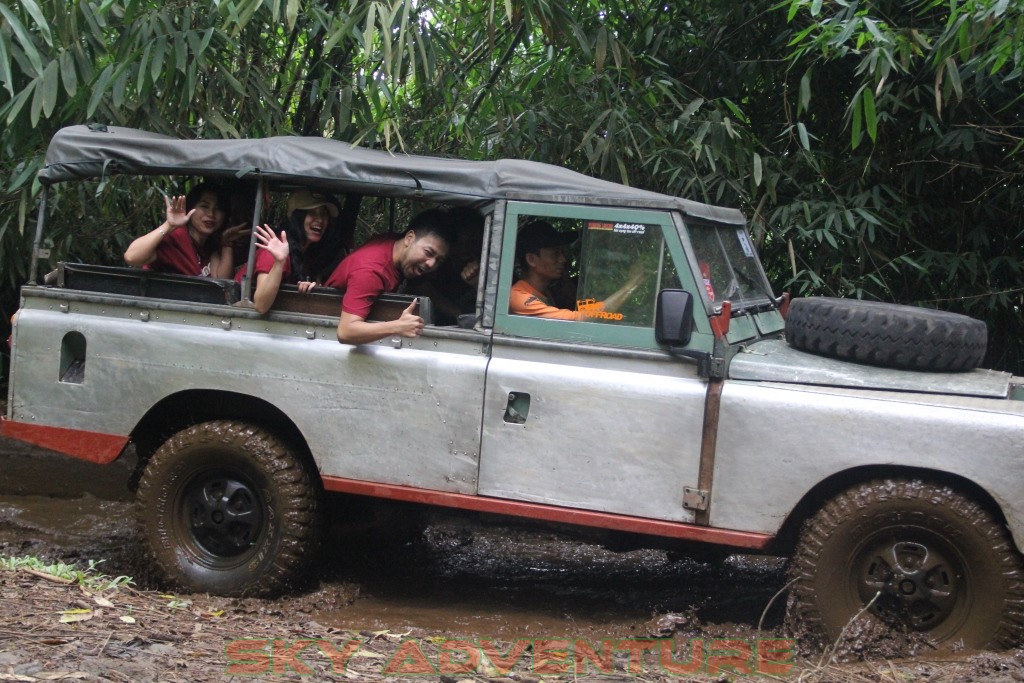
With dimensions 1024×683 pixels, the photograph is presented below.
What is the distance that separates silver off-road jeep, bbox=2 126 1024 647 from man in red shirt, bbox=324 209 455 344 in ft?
0.34

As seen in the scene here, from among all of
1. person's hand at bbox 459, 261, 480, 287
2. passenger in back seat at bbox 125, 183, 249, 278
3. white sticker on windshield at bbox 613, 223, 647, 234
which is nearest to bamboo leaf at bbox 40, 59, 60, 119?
passenger in back seat at bbox 125, 183, 249, 278

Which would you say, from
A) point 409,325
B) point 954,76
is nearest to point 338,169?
point 409,325

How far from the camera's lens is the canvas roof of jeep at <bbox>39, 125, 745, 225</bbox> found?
169 inches

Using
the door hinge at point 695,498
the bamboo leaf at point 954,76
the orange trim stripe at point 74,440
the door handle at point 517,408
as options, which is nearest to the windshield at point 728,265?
the door hinge at point 695,498

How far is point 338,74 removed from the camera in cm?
640

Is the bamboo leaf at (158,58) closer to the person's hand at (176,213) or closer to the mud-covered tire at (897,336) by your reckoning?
the person's hand at (176,213)

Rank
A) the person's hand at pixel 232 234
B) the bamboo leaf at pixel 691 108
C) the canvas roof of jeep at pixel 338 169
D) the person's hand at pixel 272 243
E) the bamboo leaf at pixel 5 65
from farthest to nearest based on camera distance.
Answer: the bamboo leaf at pixel 691 108, the bamboo leaf at pixel 5 65, the person's hand at pixel 232 234, the person's hand at pixel 272 243, the canvas roof of jeep at pixel 338 169

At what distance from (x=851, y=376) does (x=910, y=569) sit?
2.47 ft

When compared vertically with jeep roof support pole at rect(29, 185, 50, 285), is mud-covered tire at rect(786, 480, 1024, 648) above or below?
below

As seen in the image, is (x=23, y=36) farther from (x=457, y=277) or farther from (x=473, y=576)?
(x=473, y=576)

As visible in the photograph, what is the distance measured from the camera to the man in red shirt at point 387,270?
170 inches

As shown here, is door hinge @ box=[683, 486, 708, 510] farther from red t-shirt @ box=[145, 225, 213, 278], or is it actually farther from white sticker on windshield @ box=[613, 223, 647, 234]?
red t-shirt @ box=[145, 225, 213, 278]

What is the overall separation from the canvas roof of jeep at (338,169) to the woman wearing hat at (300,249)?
0.29 meters

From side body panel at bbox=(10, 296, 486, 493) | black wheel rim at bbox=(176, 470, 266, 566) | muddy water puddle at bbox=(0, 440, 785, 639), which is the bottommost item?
muddy water puddle at bbox=(0, 440, 785, 639)
